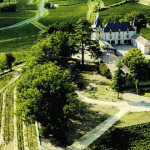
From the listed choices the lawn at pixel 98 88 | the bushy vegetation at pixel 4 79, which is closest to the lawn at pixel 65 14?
the bushy vegetation at pixel 4 79

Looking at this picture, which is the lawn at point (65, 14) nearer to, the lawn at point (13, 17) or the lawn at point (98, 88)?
the lawn at point (13, 17)

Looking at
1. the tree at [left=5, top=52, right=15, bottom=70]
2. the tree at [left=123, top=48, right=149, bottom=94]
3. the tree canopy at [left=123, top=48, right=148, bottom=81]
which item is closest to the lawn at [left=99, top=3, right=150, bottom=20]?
the tree at [left=5, top=52, right=15, bottom=70]

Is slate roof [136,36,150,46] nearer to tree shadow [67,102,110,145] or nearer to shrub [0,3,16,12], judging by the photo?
tree shadow [67,102,110,145]

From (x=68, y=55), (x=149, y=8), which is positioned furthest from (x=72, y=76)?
(x=149, y=8)

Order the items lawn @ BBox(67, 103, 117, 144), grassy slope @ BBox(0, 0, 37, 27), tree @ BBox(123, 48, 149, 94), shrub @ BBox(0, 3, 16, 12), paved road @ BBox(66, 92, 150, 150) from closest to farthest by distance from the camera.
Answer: paved road @ BBox(66, 92, 150, 150)
lawn @ BBox(67, 103, 117, 144)
tree @ BBox(123, 48, 149, 94)
grassy slope @ BBox(0, 0, 37, 27)
shrub @ BBox(0, 3, 16, 12)

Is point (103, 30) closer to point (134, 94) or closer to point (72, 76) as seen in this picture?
point (72, 76)

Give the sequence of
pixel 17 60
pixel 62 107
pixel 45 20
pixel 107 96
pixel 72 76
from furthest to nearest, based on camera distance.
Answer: pixel 45 20 → pixel 17 60 → pixel 72 76 → pixel 107 96 → pixel 62 107
